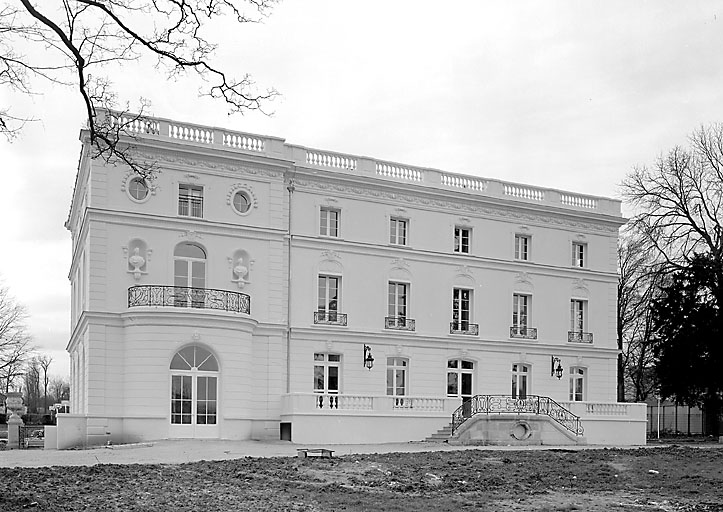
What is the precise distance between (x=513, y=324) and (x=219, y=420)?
41.9ft

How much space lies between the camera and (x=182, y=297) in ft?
94.7

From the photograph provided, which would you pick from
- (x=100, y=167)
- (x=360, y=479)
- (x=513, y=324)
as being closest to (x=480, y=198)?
(x=513, y=324)

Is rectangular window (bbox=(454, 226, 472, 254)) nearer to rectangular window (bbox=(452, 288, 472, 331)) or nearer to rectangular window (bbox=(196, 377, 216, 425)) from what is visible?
rectangular window (bbox=(452, 288, 472, 331))

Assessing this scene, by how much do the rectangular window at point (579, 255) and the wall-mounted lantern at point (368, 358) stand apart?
33.3ft

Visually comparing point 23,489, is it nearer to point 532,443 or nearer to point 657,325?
point 532,443

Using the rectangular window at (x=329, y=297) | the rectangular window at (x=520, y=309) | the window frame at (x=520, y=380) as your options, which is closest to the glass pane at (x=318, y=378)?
the rectangular window at (x=329, y=297)

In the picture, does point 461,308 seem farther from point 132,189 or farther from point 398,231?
point 132,189

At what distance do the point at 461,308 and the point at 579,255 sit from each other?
6244mm

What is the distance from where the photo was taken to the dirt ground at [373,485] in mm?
12891

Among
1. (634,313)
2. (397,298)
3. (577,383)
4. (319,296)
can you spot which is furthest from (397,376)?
(634,313)

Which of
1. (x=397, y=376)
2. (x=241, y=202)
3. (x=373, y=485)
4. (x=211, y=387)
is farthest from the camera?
(x=397, y=376)

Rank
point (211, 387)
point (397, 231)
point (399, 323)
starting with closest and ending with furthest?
point (211, 387) → point (399, 323) → point (397, 231)

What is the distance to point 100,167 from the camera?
28.6 metres

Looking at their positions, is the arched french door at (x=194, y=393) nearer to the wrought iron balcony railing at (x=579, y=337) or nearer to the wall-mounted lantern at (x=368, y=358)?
the wall-mounted lantern at (x=368, y=358)
